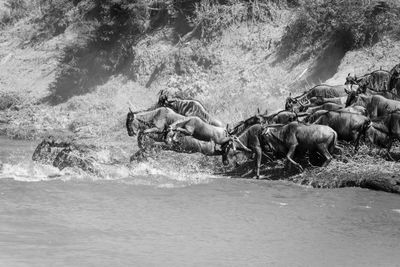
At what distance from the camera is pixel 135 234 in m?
10.0

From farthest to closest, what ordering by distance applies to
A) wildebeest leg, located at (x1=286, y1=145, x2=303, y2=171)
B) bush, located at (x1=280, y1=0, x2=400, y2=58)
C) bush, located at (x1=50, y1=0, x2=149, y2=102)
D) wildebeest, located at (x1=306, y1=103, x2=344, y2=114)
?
bush, located at (x1=50, y1=0, x2=149, y2=102) < bush, located at (x1=280, y1=0, x2=400, y2=58) < wildebeest, located at (x1=306, y1=103, x2=344, y2=114) < wildebeest leg, located at (x1=286, y1=145, x2=303, y2=171)

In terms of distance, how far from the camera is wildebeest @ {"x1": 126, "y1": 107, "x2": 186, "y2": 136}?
18953 mm

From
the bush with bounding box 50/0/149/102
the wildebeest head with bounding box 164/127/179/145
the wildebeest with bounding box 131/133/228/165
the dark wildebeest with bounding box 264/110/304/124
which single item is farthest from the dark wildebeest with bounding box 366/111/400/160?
the bush with bounding box 50/0/149/102

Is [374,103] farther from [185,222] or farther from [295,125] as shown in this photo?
[185,222]

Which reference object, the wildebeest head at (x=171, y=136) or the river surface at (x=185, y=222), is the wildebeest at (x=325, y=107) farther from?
the wildebeest head at (x=171, y=136)

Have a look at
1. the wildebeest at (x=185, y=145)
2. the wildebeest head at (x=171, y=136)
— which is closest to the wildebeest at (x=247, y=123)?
the wildebeest at (x=185, y=145)

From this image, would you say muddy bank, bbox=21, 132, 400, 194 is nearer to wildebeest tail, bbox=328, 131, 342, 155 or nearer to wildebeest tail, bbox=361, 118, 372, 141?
wildebeest tail, bbox=328, 131, 342, 155

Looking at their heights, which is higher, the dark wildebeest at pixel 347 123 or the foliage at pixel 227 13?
the foliage at pixel 227 13

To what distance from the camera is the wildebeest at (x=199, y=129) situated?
57.1 feet

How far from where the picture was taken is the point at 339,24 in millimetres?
25172

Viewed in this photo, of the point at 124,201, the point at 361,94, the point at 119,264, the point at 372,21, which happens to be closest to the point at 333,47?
the point at 372,21

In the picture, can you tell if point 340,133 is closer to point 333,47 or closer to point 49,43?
point 333,47

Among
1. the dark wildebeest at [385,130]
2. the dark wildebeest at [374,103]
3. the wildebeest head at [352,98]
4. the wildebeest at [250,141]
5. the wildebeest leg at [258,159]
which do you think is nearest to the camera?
the dark wildebeest at [385,130]

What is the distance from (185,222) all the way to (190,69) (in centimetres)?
1838
